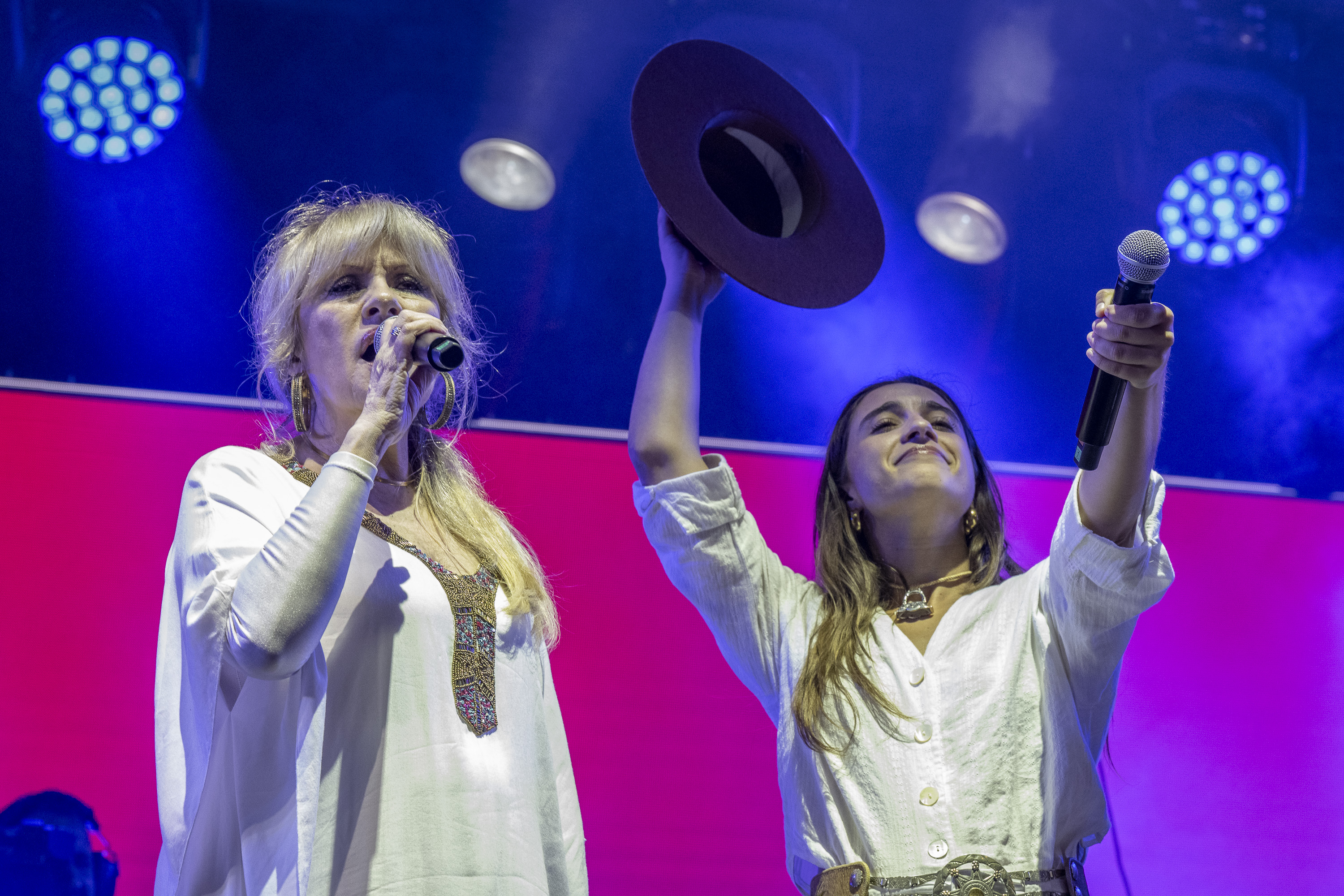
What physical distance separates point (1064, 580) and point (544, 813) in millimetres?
877

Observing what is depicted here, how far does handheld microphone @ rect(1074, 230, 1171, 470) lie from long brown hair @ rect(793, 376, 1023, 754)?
606 millimetres

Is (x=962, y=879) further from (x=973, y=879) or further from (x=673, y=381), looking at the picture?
(x=673, y=381)

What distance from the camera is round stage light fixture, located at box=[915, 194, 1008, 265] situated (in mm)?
3391

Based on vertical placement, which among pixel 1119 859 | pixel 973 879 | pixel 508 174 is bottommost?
pixel 1119 859

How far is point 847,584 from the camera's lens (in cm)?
207

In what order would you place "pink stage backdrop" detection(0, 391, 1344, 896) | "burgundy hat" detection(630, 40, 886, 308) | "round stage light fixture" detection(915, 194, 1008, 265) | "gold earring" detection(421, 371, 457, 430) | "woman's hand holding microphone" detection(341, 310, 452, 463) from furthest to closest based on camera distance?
"round stage light fixture" detection(915, 194, 1008, 265) < "pink stage backdrop" detection(0, 391, 1344, 896) < "burgundy hat" detection(630, 40, 886, 308) < "gold earring" detection(421, 371, 457, 430) < "woman's hand holding microphone" detection(341, 310, 452, 463)

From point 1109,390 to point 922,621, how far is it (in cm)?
72

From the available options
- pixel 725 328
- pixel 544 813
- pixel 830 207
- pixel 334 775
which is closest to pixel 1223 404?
pixel 725 328

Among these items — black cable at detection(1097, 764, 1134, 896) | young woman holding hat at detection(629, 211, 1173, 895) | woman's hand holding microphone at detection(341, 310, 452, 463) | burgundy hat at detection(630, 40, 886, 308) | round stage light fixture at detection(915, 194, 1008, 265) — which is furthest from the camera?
round stage light fixture at detection(915, 194, 1008, 265)

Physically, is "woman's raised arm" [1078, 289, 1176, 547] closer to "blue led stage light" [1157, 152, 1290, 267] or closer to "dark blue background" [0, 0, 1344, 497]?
"dark blue background" [0, 0, 1344, 497]

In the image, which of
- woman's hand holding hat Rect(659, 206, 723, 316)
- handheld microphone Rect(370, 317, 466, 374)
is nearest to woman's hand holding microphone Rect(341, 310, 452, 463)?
handheld microphone Rect(370, 317, 466, 374)

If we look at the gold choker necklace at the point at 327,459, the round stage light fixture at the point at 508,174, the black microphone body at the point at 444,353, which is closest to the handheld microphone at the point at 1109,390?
the black microphone body at the point at 444,353

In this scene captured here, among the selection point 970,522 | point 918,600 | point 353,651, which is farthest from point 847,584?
point 353,651

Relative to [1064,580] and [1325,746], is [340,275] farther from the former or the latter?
[1325,746]
